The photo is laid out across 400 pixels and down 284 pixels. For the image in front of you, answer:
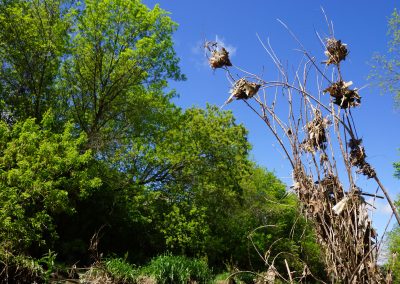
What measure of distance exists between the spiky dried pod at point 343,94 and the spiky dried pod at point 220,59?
0.50m

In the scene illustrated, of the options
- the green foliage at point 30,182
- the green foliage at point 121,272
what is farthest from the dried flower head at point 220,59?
the green foliage at point 121,272

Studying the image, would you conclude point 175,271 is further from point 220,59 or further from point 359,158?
point 359,158

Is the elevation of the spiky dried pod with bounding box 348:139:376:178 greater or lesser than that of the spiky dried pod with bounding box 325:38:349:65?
lesser

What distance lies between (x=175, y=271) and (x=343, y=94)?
12.4m

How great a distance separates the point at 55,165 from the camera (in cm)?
1167

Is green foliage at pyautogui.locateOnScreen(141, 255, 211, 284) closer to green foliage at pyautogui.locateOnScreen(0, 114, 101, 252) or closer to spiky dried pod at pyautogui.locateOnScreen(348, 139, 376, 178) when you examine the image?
green foliage at pyautogui.locateOnScreen(0, 114, 101, 252)

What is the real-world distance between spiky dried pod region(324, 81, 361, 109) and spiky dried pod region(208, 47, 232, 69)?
499 millimetres

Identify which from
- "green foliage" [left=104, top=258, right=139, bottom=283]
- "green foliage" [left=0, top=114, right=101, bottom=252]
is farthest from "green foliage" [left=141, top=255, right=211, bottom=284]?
"green foliage" [left=0, top=114, right=101, bottom=252]

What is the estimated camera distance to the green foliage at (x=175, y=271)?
12.7 metres

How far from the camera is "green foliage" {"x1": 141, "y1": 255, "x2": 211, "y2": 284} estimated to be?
12.7m

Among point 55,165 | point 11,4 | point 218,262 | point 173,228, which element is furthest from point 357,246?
point 218,262

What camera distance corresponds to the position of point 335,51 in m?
1.83

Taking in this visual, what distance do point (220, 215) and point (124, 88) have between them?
802 centimetres

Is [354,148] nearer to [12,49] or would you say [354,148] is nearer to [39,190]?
[39,190]
